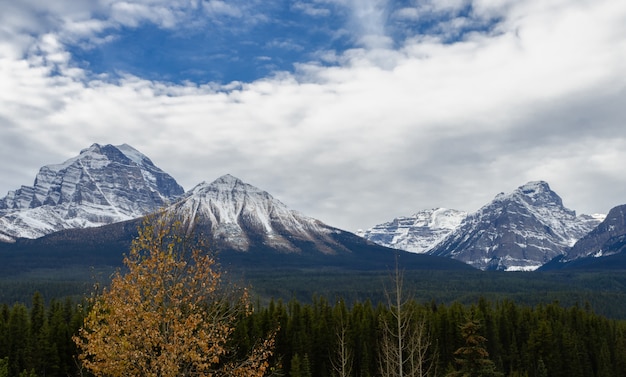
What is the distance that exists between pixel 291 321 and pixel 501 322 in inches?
2077

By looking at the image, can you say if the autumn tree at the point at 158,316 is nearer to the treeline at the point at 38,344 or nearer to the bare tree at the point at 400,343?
the bare tree at the point at 400,343

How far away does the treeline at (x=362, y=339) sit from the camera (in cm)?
9725

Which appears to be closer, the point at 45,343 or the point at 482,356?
the point at 482,356

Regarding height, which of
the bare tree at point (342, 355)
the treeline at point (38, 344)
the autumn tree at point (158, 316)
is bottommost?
the treeline at point (38, 344)

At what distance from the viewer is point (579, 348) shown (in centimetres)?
12975

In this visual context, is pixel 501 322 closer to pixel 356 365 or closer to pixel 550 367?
pixel 550 367

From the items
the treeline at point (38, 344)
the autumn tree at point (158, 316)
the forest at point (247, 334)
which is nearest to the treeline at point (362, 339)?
the treeline at point (38, 344)

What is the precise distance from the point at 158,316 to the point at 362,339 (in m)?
98.4

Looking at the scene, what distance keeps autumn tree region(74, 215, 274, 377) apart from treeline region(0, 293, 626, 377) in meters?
72.0

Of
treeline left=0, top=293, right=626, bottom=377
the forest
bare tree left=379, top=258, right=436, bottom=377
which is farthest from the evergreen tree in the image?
treeline left=0, top=293, right=626, bottom=377

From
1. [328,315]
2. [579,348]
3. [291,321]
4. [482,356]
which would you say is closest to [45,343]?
[291,321]

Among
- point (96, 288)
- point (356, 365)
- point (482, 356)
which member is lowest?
point (356, 365)

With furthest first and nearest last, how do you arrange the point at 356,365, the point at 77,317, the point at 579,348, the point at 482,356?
the point at 579,348 < the point at 356,365 < the point at 77,317 < the point at 482,356

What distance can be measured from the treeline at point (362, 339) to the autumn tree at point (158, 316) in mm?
71969
